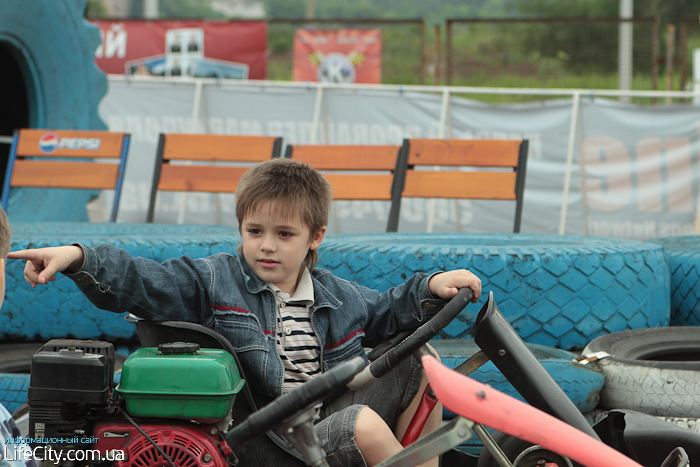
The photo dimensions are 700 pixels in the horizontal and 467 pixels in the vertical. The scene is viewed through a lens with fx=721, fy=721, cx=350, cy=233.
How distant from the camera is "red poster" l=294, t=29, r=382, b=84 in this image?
10.7m

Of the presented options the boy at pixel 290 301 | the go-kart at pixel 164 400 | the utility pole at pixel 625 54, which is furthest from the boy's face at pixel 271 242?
the utility pole at pixel 625 54

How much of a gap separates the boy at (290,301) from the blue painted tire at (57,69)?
117 inches

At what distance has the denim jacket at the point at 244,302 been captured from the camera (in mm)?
1396

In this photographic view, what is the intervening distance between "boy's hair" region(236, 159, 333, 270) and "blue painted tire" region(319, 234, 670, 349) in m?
0.54

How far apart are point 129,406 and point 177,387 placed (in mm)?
102

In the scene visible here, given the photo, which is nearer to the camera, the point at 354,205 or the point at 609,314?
the point at 609,314

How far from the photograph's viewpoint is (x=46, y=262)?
4.14 ft

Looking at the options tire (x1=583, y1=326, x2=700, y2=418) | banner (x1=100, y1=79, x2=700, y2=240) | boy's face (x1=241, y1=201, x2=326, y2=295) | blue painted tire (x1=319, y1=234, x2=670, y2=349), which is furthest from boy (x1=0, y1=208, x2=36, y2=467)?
banner (x1=100, y1=79, x2=700, y2=240)

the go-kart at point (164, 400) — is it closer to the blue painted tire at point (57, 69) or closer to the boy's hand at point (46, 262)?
the boy's hand at point (46, 262)

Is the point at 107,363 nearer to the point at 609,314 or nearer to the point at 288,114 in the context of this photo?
the point at 609,314

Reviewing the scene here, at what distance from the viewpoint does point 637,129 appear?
5.59 meters

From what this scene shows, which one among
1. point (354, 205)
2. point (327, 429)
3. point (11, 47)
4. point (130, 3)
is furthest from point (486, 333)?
point (130, 3)

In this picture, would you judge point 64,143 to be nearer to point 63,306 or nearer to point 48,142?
point 48,142

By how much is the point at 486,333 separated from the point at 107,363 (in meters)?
0.71
